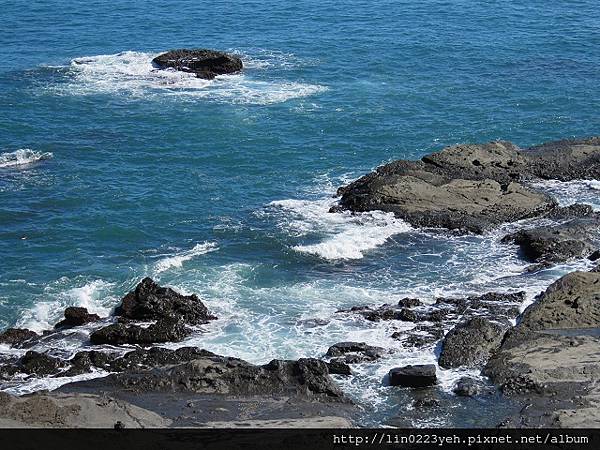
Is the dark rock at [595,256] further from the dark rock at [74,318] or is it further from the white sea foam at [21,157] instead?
the white sea foam at [21,157]

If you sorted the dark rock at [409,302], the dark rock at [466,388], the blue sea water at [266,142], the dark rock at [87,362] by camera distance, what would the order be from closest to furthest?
the dark rock at [466,388] → the dark rock at [87,362] → the dark rock at [409,302] → the blue sea water at [266,142]

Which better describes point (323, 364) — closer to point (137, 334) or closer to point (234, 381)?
point (234, 381)

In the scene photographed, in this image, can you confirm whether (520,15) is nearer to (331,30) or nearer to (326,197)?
(331,30)

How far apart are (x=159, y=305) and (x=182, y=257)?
7.14m

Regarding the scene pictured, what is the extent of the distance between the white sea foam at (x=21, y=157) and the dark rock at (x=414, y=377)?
33.0m

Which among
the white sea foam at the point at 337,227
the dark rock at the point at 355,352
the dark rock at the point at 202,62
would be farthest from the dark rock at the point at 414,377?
the dark rock at the point at 202,62

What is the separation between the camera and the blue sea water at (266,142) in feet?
161

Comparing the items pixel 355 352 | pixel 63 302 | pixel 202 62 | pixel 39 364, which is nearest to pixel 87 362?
pixel 39 364

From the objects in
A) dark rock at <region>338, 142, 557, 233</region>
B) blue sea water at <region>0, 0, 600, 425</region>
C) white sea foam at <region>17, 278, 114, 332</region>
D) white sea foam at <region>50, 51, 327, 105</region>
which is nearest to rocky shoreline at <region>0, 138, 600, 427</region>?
blue sea water at <region>0, 0, 600, 425</region>

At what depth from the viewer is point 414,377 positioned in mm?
40125

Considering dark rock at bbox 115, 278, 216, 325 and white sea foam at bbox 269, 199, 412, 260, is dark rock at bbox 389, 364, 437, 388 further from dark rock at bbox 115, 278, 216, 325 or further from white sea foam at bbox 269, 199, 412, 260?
white sea foam at bbox 269, 199, 412, 260

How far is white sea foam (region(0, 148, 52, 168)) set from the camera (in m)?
64.2

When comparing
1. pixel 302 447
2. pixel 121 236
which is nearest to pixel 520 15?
pixel 121 236

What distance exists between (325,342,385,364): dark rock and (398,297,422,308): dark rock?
14.8ft
